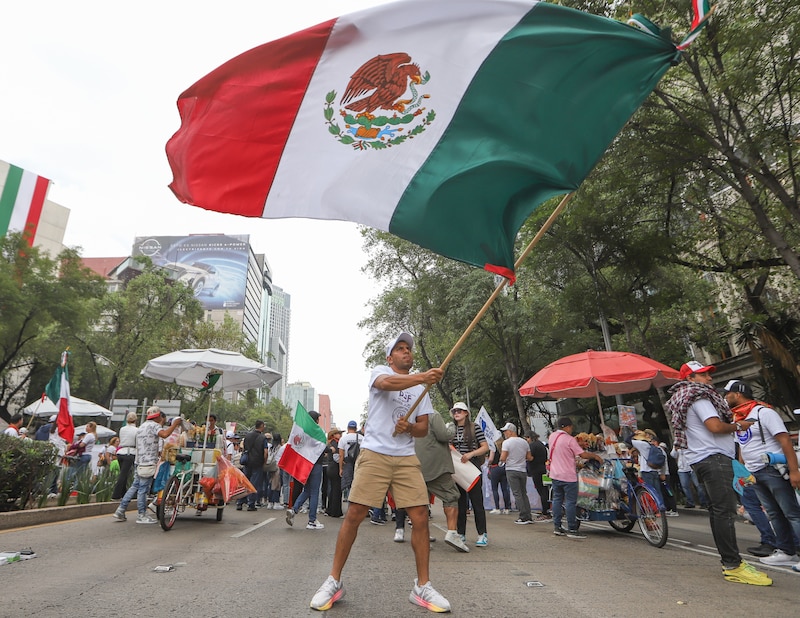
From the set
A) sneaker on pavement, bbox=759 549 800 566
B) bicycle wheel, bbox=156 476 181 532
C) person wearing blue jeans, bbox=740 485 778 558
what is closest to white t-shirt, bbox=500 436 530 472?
person wearing blue jeans, bbox=740 485 778 558

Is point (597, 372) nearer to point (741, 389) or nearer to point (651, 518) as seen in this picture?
point (651, 518)

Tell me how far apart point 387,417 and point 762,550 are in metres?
5.21

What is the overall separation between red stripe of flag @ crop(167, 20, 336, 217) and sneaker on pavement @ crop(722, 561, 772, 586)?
16.9 ft

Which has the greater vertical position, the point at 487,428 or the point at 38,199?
the point at 38,199

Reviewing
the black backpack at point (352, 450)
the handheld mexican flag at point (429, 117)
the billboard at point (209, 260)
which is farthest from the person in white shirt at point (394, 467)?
the billboard at point (209, 260)

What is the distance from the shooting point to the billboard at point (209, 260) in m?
114

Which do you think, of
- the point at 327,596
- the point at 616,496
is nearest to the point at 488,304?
the point at 327,596

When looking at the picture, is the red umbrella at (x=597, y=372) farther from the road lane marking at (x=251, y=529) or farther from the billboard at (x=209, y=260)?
the billboard at (x=209, y=260)

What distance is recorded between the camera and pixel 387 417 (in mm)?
4328

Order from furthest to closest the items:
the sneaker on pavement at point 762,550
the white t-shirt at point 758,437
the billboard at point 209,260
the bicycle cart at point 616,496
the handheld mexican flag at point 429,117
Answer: the billboard at point 209,260
the bicycle cart at point 616,496
the sneaker on pavement at point 762,550
the white t-shirt at point 758,437
the handheld mexican flag at point 429,117

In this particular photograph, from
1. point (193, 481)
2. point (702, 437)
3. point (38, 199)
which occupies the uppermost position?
point (38, 199)

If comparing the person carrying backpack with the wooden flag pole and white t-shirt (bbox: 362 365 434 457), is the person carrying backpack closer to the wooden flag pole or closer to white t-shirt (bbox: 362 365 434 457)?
white t-shirt (bbox: 362 365 434 457)

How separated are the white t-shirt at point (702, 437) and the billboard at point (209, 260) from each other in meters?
114

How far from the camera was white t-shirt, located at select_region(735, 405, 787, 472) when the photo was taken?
612 centimetres
